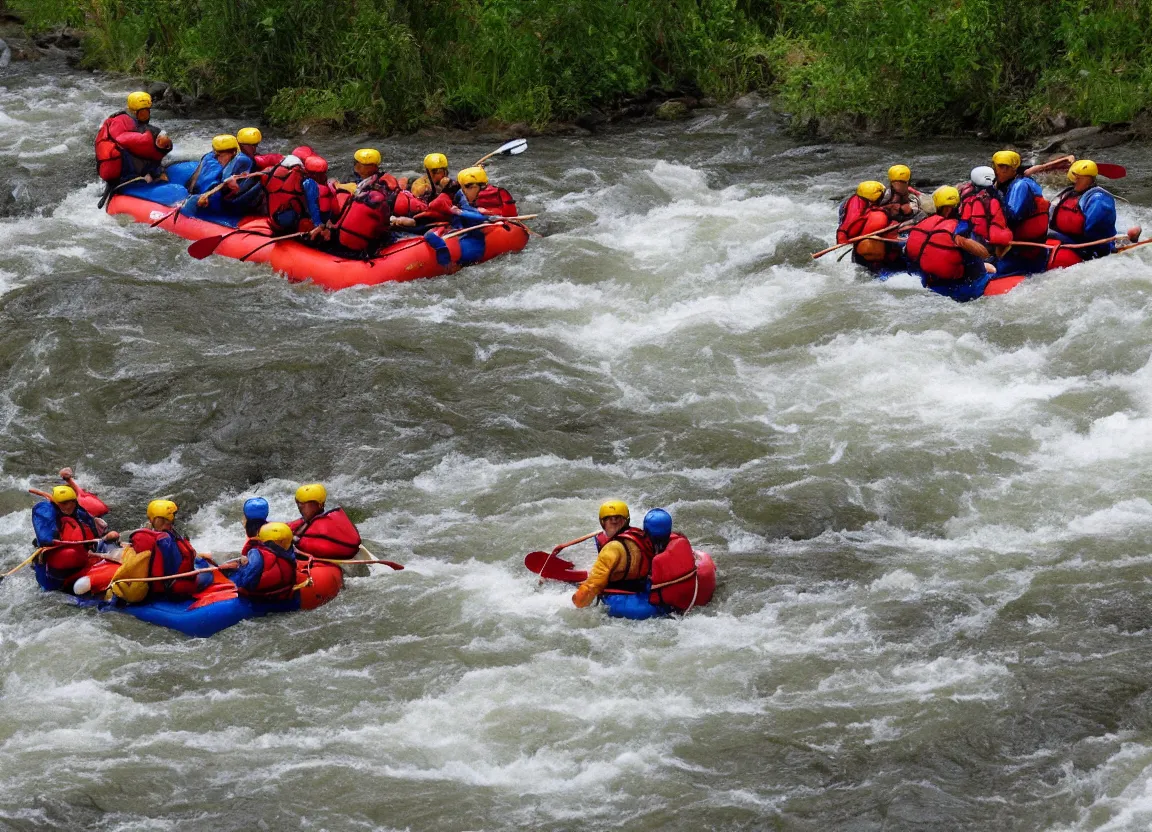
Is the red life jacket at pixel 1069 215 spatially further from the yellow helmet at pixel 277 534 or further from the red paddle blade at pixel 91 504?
the red paddle blade at pixel 91 504

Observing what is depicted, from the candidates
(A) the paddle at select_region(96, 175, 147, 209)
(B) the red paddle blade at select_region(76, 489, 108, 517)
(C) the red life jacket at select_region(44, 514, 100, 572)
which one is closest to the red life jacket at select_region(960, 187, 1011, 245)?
(B) the red paddle blade at select_region(76, 489, 108, 517)

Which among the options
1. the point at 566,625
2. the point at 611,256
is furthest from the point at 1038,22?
the point at 566,625

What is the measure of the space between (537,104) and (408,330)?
19.6 feet

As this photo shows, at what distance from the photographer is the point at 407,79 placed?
17.5 metres

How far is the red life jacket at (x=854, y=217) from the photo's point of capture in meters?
12.4

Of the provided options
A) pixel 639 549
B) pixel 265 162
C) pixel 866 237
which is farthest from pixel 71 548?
pixel 866 237

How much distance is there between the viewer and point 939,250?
1179 cm

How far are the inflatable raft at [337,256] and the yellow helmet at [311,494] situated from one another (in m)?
4.11

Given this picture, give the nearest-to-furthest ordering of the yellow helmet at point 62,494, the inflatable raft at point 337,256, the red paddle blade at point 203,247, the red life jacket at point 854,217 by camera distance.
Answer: the yellow helmet at point 62,494, the red life jacket at point 854,217, the inflatable raft at point 337,256, the red paddle blade at point 203,247

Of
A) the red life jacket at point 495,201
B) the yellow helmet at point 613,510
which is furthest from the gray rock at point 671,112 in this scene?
the yellow helmet at point 613,510

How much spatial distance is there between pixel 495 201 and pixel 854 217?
309cm

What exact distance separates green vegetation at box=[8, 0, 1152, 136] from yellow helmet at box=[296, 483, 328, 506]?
353 inches

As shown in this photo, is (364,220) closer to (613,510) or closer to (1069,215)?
(613,510)

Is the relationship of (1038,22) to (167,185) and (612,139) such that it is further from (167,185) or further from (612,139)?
(167,185)
